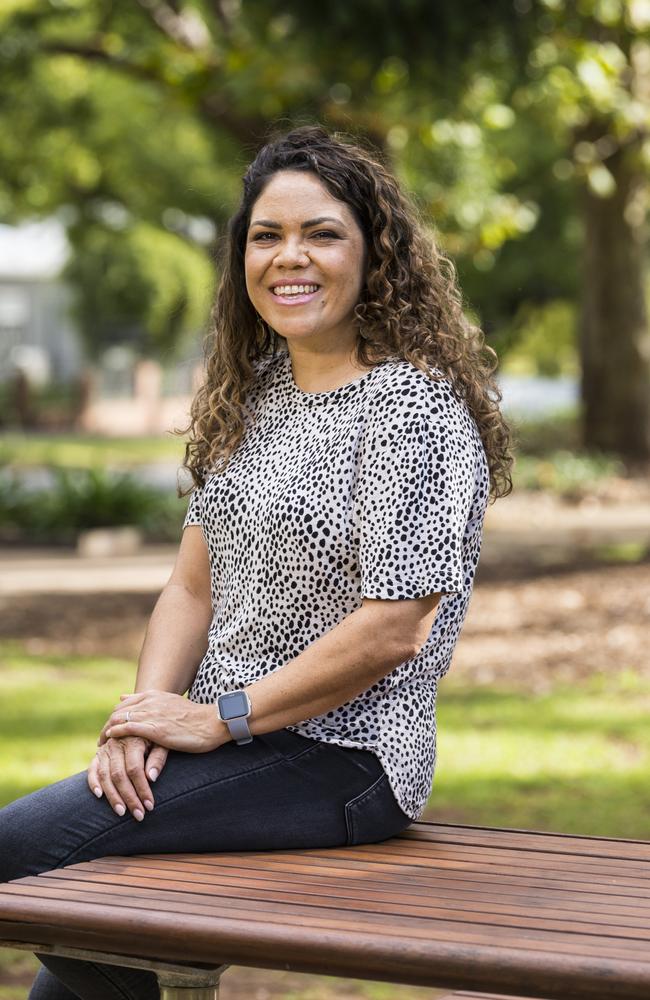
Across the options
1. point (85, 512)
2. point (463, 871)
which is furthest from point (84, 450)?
point (463, 871)

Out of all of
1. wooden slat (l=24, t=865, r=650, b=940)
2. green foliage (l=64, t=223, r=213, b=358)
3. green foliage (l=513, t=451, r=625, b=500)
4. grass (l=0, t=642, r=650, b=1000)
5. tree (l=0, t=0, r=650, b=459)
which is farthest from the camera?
green foliage (l=64, t=223, r=213, b=358)

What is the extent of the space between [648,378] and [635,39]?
792 centimetres

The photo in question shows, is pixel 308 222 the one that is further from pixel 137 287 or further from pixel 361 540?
pixel 137 287

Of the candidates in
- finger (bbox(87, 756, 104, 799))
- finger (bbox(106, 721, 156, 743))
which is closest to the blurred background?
finger (bbox(106, 721, 156, 743))

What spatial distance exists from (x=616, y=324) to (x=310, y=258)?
1729cm

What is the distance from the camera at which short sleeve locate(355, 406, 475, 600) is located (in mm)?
2777

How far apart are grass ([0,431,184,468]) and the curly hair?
20748mm

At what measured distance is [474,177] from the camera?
45.3 feet

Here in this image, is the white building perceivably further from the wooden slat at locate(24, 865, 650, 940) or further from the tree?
the wooden slat at locate(24, 865, 650, 940)

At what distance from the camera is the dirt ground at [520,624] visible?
28.8 ft

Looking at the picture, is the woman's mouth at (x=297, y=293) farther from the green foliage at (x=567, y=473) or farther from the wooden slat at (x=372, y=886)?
the green foliage at (x=567, y=473)

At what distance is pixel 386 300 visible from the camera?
3.07 m

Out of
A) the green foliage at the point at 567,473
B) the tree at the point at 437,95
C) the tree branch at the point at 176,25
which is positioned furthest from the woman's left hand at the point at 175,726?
the green foliage at the point at 567,473

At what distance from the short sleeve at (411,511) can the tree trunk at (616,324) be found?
1712 cm
